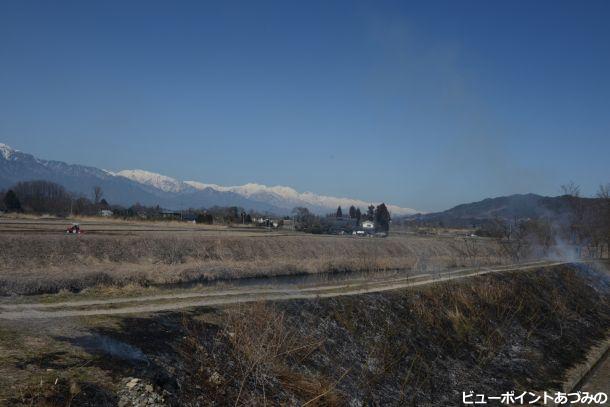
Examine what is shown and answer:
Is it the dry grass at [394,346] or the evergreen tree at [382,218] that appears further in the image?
the evergreen tree at [382,218]

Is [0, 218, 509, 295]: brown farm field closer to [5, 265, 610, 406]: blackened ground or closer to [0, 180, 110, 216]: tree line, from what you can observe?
[5, 265, 610, 406]: blackened ground

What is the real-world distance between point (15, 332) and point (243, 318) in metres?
6.33

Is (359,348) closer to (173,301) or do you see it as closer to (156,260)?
(173,301)

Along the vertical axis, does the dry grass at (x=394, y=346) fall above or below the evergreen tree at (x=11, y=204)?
below

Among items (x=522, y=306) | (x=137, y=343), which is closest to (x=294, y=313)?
(x=137, y=343)

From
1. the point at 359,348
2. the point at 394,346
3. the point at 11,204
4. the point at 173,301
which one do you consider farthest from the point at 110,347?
the point at 11,204

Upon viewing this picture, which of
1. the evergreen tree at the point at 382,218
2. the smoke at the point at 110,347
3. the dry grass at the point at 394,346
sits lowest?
the dry grass at the point at 394,346

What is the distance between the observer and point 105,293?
67.5 ft

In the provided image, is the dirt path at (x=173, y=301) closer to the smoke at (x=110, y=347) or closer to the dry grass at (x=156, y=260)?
the smoke at (x=110, y=347)

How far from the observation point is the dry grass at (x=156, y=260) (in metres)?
34.6

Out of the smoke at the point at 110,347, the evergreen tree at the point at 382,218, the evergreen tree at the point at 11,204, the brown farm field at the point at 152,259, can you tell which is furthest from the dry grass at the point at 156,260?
the evergreen tree at the point at 11,204

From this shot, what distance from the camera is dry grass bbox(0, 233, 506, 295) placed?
34.6 m

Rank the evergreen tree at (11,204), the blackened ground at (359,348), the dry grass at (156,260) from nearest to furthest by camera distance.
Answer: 1. the blackened ground at (359,348)
2. the dry grass at (156,260)
3. the evergreen tree at (11,204)

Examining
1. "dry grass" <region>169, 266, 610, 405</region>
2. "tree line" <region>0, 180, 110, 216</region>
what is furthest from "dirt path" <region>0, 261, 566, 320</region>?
"tree line" <region>0, 180, 110, 216</region>
